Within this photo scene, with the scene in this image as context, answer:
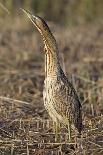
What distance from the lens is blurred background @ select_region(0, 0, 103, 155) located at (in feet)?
18.7

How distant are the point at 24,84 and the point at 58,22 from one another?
26.1 feet

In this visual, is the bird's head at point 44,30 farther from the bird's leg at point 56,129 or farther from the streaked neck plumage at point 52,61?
the bird's leg at point 56,129

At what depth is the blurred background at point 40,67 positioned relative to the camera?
571cm

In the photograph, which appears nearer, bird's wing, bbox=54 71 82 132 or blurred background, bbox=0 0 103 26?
bird's wing, bbox=54 71 82 132

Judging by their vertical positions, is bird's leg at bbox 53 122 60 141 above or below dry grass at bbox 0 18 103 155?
below

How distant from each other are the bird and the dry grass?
26 cm

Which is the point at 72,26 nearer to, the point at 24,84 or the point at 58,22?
the point at 58,22

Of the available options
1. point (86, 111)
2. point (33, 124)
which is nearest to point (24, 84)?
point (86, 111)

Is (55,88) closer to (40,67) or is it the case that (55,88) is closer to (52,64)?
(52,64)

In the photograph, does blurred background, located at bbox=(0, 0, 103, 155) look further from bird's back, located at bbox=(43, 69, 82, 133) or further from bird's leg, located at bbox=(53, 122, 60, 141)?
bird's back, located at bbox=(43, 69, 82, 133)

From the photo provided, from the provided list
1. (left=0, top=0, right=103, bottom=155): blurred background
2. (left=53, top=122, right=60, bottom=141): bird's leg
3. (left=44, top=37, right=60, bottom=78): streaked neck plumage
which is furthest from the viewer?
(left=0, top=0, right=103, bottom=155): blurred background

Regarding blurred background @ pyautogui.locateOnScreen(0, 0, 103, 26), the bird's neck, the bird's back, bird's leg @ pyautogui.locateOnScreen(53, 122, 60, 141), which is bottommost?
bird's leg @ pyautogui.locateOnScreen(53, 122, 60, 141)

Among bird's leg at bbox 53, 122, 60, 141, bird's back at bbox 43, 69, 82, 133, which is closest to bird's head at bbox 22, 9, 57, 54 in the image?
bird's back at bbox 43, 69, 82, 133

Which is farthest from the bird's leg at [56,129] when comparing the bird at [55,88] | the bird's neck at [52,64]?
the bird's neck at [52,64]
